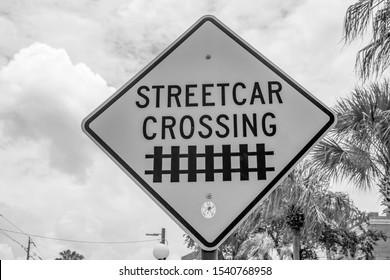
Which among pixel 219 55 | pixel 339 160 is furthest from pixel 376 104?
pixel 219 55

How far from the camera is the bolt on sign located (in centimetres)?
166

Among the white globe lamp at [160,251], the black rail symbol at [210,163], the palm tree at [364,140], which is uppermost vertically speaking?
the palm tree at [364,140]

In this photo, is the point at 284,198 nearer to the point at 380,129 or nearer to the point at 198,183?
the point at 380,129

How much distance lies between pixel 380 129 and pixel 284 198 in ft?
16.7

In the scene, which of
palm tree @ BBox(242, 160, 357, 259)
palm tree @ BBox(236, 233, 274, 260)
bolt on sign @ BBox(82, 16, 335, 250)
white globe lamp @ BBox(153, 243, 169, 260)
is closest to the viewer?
bolt on sign @ BBox(82, 16, 335, 250)

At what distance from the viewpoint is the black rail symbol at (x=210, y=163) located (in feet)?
5.52

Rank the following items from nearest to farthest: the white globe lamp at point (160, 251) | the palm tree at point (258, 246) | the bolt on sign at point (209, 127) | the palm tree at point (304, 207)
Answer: the bolt on sign at point (209, 127) < the white globe lamp at point (160, 251) < the palm tree at point (304, 207) < the palm tree at point (258, 246)

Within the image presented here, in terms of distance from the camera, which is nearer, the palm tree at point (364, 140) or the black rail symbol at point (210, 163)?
the black rail symbol at point (210, 163)

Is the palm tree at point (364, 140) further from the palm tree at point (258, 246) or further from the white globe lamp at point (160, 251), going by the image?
the palm tree at point (258, 246)

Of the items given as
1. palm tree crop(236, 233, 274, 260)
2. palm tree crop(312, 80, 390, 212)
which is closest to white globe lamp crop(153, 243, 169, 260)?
palm tree crop(312, 80, 390, 212)

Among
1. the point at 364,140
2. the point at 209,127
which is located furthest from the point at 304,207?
the point at 209,127

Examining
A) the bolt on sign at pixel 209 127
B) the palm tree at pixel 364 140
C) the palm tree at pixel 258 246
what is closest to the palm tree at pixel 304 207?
the palm tree at pixel 364 140

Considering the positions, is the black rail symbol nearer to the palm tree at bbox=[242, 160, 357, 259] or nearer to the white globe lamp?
the white globe lamp

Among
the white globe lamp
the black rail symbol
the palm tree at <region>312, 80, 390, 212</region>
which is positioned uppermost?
the palm tree at <region>312, 80, 390, 212</region>
